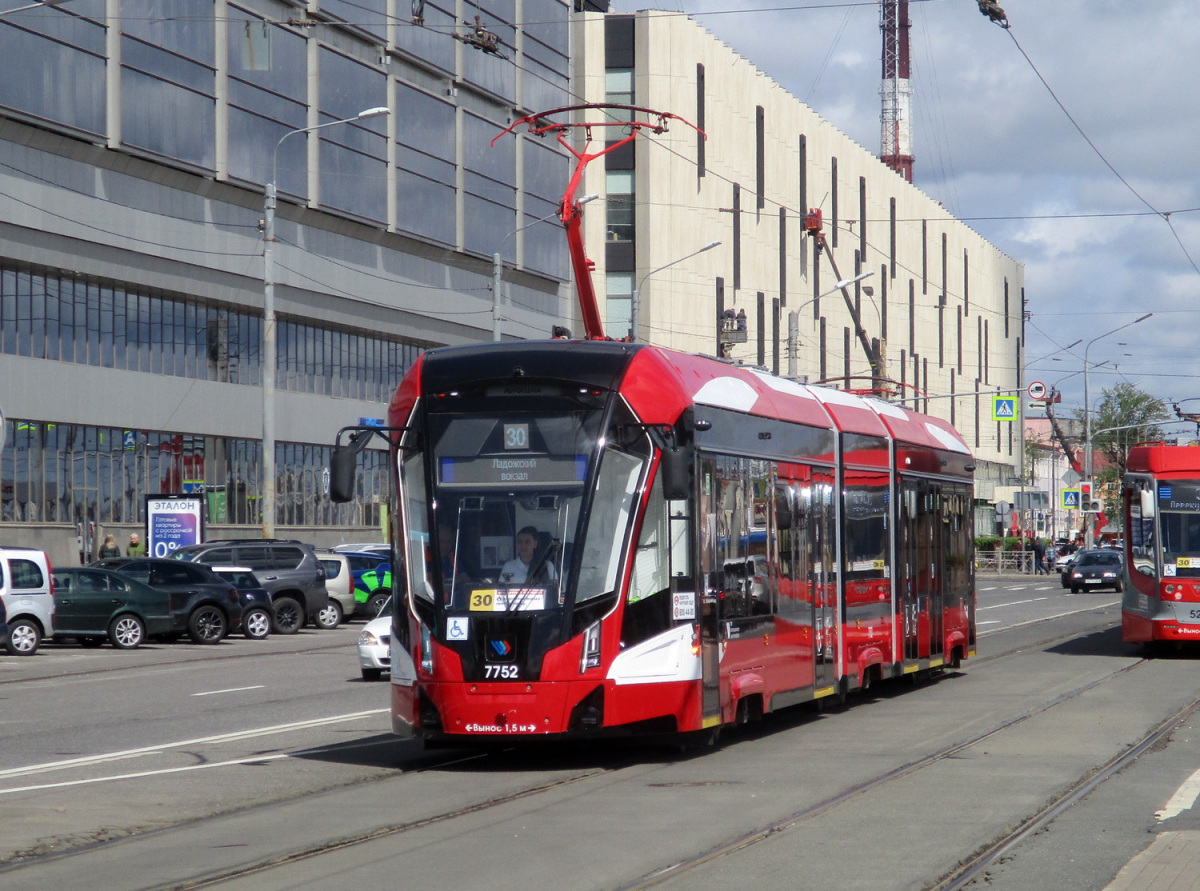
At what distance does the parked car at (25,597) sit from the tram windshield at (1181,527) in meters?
16.1

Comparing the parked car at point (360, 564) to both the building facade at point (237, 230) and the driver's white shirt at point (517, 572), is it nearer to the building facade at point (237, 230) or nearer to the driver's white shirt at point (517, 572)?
the building facade at point (237, 230)

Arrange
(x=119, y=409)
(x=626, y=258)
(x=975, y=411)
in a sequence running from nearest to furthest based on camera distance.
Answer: (x=119, y=409) → (x=626, y=258) → (x=975, y=411)

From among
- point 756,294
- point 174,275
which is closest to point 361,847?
point 174,275

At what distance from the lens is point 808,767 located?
12.2 meters

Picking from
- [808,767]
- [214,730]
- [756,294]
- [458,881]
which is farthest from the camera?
[756,294]

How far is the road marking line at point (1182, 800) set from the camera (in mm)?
9938

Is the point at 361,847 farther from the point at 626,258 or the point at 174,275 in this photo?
the point at 626,258

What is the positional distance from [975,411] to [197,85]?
69222 mm

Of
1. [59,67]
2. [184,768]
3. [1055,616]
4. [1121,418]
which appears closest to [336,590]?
[59,67]

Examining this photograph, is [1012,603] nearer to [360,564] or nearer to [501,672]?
[360,564]

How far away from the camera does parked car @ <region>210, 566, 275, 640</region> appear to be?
103ft

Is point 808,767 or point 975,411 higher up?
point 975,411

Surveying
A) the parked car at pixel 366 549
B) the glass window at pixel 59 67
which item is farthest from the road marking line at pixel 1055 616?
the glass window at pixel 59 67

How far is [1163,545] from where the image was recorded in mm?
23156
